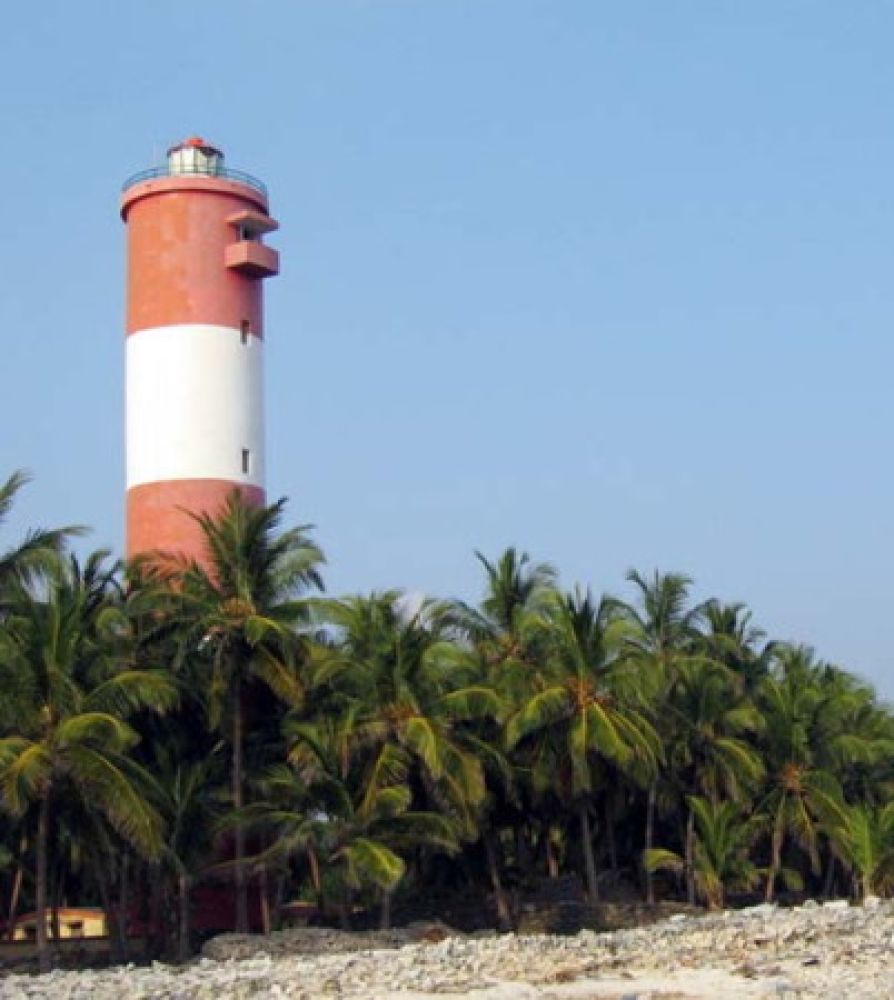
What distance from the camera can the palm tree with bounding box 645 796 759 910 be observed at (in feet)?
127

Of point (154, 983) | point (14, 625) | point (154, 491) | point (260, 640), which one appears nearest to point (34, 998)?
point (154, 983)

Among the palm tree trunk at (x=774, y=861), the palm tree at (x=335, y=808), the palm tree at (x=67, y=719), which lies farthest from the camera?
the palm tree trunk at (x=774, y=861)

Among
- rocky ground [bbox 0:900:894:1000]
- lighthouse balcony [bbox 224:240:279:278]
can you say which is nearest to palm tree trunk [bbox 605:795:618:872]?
rocky ground [bbox 0:900:894:1000]

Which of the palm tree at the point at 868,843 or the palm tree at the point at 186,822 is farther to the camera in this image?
the palm tree at the point at 868,843

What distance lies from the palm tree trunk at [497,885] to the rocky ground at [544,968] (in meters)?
6.83

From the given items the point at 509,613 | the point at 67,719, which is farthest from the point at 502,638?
the point at 67,719

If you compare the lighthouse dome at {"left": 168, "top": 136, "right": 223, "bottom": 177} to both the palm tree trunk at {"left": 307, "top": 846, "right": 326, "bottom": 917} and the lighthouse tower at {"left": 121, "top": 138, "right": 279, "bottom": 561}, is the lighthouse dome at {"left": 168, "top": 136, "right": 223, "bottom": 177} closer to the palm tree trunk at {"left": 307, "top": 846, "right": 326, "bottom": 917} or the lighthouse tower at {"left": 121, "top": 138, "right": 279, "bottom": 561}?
the lighthouse tower at {"left": 121, "top": 138, "right": 279, "bottom": 561}

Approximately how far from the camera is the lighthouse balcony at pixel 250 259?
37.8m

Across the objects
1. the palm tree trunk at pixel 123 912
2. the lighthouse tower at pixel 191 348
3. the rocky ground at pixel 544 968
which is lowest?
the rocky ground at pixel 544 968

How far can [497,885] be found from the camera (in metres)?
36.2

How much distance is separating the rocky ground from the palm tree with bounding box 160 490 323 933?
4.53 metres

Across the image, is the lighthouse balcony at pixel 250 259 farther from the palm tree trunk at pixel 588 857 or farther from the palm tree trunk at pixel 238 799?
the palm tree trunk at pixel 588 857

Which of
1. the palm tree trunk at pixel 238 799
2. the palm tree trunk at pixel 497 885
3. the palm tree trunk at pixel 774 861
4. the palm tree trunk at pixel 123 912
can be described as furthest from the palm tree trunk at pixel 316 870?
the palm tree trunk at pixel 774 861

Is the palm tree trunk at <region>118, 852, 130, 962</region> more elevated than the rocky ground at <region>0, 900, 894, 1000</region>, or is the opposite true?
the palm tree trunk at <region>118, 852, 130, 962</region>
